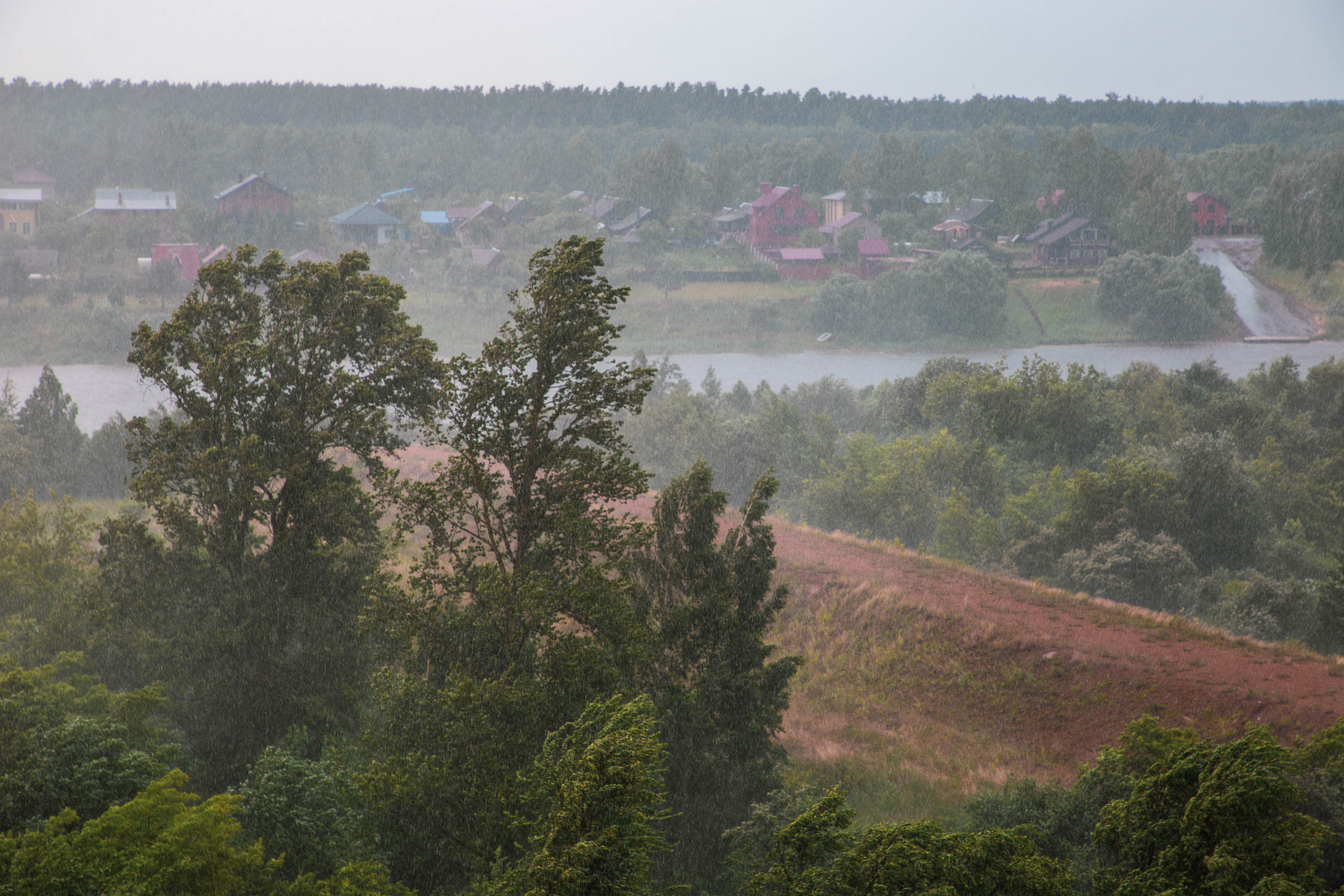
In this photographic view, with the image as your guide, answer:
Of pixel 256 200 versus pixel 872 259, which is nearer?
pixel 256 200

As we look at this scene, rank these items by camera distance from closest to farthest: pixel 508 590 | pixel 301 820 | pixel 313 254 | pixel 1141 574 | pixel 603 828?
1. pixel 603 828
2. pixel 301 820
3. pixel 508 590
4. pixel 1141 574
5. pixel 313 254

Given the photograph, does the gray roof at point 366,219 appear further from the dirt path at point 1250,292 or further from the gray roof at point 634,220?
the dirt path at point 1250,292

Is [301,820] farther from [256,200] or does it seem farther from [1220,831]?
[256,200]

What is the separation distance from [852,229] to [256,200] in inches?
2832

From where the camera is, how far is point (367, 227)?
110 m

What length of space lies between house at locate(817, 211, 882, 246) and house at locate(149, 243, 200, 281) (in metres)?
71.1

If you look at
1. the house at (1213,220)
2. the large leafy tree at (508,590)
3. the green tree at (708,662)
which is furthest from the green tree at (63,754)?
the house at (1213,220)

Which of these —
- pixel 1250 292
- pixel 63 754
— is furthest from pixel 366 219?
pixel 63 754

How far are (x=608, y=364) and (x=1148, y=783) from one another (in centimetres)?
7720

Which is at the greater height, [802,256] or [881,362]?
[802,256]

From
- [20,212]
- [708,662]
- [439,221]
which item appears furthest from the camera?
[439,221]

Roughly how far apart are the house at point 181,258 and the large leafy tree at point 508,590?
86823 millimetres

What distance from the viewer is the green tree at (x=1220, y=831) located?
8.02m

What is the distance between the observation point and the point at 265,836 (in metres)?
12.4
